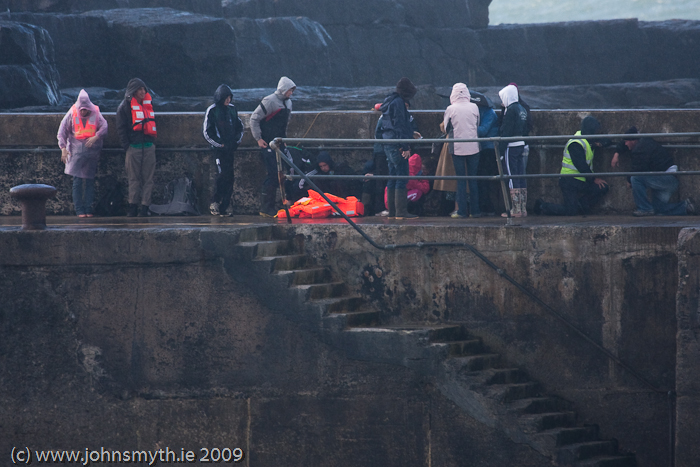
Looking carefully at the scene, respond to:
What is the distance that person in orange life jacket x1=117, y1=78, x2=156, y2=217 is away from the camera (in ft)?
29.9

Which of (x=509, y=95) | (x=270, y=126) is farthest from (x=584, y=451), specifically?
(x=270, y=126)

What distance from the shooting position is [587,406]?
22.6ft

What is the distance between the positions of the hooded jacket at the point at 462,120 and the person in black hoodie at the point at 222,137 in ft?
8.55

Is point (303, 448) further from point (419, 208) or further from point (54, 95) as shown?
point (54, 95)

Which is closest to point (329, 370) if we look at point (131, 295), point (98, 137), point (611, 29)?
point (131, 295)

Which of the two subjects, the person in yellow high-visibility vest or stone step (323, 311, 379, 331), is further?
the person in yellow high-visibility vest

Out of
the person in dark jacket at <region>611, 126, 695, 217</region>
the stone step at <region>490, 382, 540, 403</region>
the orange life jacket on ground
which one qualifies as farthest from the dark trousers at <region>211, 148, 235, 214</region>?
the person in dark jacket at <region>611, 126, 695, 217</region>

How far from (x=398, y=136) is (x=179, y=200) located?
3021 millimetres

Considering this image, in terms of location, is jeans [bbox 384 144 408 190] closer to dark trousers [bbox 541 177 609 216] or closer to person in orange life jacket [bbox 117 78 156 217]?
dark trousers [bbox 541 177 609 216]

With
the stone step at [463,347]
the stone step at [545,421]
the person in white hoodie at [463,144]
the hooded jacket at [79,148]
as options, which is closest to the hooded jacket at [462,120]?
the person in white hoodie at [463,144]

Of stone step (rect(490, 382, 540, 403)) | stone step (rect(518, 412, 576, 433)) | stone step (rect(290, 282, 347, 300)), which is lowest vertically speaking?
stone step (rect(518, 412, 576, 433))

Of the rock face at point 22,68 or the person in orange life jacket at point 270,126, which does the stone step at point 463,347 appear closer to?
the person in orange life jacket at point 270,126

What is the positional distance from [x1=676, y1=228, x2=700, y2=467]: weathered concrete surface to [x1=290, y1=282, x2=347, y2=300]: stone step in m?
3.09

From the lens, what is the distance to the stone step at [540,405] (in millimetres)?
6523
